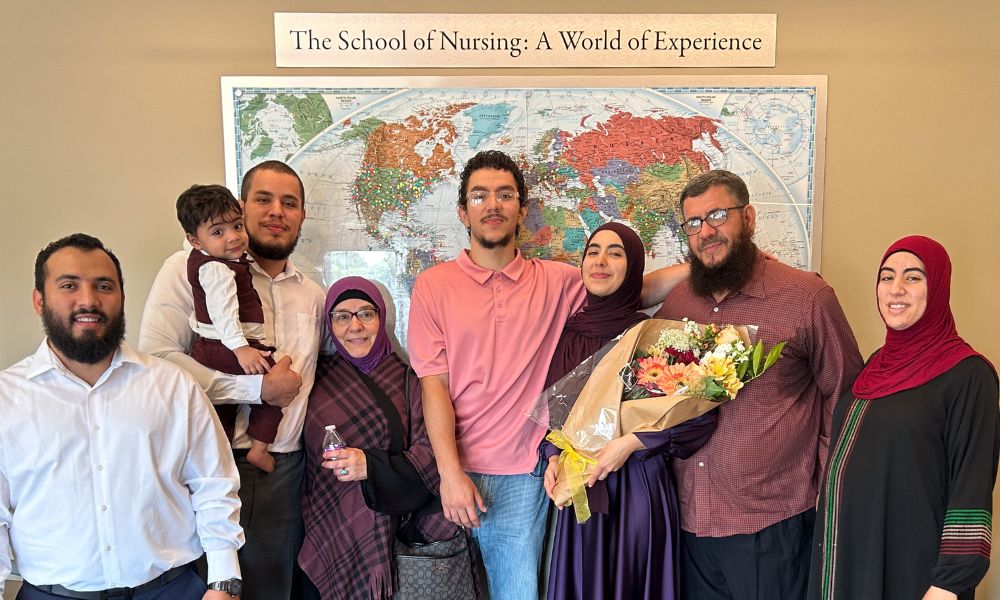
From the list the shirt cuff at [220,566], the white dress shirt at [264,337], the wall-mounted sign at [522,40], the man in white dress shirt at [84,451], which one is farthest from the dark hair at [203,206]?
the shirt cuff at [220,566]

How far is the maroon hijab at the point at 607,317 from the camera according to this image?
7.59 feet

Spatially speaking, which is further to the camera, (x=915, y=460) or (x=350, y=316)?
(x=350, y=316)

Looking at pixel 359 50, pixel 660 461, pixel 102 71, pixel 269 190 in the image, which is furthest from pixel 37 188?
pixel 660 461

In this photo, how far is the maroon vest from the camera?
2250mm

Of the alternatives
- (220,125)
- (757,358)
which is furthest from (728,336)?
(220,125)

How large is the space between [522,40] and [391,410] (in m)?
1.80

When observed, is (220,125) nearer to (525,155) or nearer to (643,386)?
(525,155)

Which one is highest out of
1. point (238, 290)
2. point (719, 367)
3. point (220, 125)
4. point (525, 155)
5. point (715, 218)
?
point (220, 125)

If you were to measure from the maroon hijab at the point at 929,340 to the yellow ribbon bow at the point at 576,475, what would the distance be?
0.93m

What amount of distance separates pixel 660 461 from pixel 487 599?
126cm

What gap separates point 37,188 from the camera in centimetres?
295

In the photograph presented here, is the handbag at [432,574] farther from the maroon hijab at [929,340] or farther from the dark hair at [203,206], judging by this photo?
the maroon hijab at [929,340]

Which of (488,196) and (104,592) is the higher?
(488,196)

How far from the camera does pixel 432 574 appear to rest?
2.30 m
